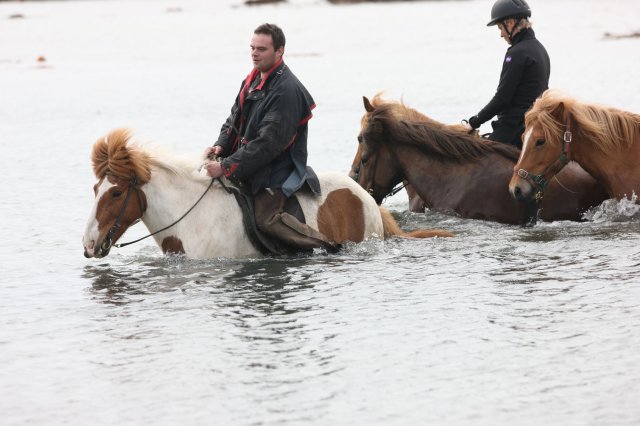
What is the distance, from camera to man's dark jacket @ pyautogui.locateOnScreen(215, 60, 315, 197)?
29.2 feet

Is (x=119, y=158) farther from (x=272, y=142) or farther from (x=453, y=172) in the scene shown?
(x=453, y=172)

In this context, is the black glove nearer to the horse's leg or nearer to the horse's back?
the horse's leg

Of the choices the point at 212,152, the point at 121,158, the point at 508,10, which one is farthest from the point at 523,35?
the point at 121,158

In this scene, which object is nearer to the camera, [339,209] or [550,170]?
[339,209]

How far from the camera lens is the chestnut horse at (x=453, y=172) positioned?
10.5 metres

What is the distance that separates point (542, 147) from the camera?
9648 mm

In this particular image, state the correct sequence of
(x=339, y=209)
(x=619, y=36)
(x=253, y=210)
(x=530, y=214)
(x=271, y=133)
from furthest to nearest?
(x=619, y=36) → (x=530, y=214) → (x=339, y=209) → (x=253, y=210) → (x=271, y=133)

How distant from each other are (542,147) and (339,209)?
193 cm

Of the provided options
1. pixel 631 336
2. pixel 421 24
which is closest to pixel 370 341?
pixel 631 336

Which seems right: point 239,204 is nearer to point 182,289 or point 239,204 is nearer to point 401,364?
point 182,289

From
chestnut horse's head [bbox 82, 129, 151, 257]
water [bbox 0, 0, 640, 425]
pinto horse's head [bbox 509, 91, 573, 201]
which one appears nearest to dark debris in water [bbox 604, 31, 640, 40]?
water [bbox 0, 0, 640, 425]

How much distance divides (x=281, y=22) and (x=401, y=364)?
50.4 m

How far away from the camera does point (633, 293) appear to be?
8141mm

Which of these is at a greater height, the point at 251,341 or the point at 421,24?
the point at 421,24
